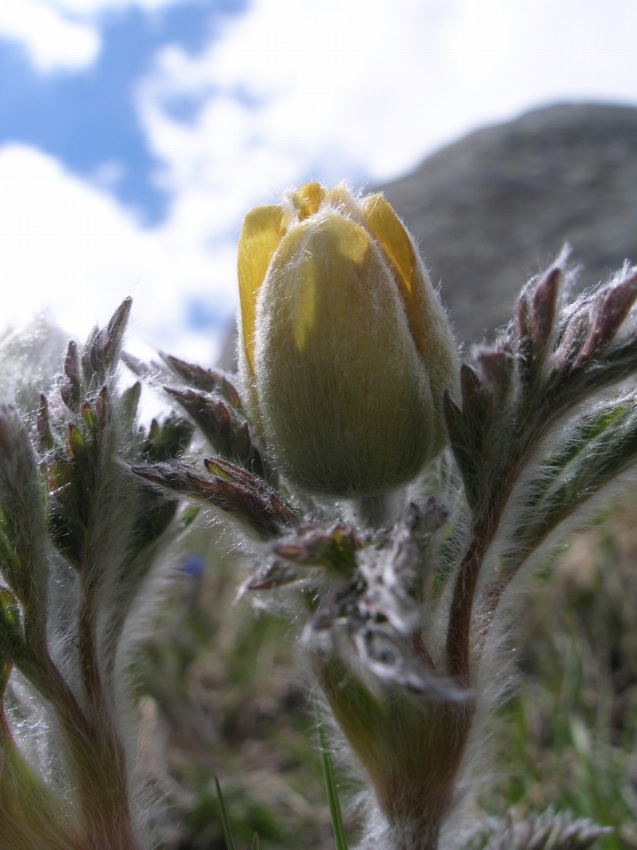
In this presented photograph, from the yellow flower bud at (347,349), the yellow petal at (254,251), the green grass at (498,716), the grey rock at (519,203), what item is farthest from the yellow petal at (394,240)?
the grey rock at (519,203)

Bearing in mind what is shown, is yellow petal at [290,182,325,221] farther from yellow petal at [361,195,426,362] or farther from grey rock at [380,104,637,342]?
grey rock at [380,104,637,342]

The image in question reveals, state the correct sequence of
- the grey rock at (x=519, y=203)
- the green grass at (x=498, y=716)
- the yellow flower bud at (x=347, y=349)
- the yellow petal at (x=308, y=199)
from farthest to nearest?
1. the grey rock at (x=519, y=203)
2. the green grass at (x=498, y=716)
3. the yellow petal at (x=308, y=199)
4. the yellow flower bud at (x=347, y=349)

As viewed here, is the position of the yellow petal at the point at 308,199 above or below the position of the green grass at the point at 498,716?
above

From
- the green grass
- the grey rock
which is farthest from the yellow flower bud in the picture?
the grey rock

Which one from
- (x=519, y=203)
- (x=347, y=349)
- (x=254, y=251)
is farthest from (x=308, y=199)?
(x=519, y=203)

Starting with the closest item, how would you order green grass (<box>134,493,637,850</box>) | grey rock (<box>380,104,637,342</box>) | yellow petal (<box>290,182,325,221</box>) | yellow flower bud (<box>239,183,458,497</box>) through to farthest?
yellow flower bud (<box>239,183,458,497</box>)
yellow petal (<box>290,182,325,221</box>)
green grass (<box>134,493,637,850</box>)
grey rock (<box>380,104,637,342</box>)

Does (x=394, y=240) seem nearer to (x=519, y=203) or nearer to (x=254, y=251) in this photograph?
(x=254, y=251)

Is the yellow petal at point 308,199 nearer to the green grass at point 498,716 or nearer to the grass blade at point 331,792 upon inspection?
the grass blade at point 331,792

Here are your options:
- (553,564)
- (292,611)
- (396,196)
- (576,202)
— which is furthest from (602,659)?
(396,196)
